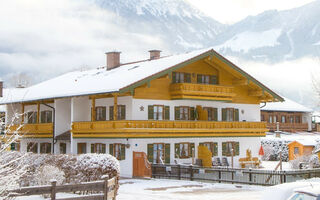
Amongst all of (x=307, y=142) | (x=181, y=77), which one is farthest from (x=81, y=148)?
(x=307, y=142)

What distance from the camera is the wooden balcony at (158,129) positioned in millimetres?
34469

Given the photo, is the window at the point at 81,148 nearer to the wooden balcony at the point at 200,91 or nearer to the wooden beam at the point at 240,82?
the wooden balcony at the point at 200,91

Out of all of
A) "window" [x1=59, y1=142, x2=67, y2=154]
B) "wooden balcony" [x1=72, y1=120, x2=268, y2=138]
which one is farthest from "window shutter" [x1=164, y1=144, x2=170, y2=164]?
"window" [x1=59, y1=142, x2=67, y2=154]

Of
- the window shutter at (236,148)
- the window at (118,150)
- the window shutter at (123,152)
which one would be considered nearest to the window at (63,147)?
the window at (118,150)

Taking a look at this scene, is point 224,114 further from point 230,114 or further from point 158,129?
point 158,129

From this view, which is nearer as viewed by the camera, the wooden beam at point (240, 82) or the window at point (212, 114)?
the window at point (212, 114)

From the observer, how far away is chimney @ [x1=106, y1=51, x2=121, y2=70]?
4575 cm

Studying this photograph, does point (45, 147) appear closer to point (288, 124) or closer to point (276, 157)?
point (276, 157)

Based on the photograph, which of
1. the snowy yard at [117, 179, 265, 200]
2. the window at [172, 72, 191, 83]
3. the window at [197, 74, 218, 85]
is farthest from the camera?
the window at [197, 74, 218, 85]

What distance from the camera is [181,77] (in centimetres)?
3972

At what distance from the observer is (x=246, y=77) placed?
4184 centimetres

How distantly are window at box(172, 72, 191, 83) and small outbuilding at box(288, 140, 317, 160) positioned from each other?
40.2 feet

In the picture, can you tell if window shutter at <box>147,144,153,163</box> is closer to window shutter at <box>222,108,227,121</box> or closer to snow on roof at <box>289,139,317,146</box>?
window shutter at <box>222,108,227,121</box>

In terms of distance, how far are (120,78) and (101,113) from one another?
357cm
